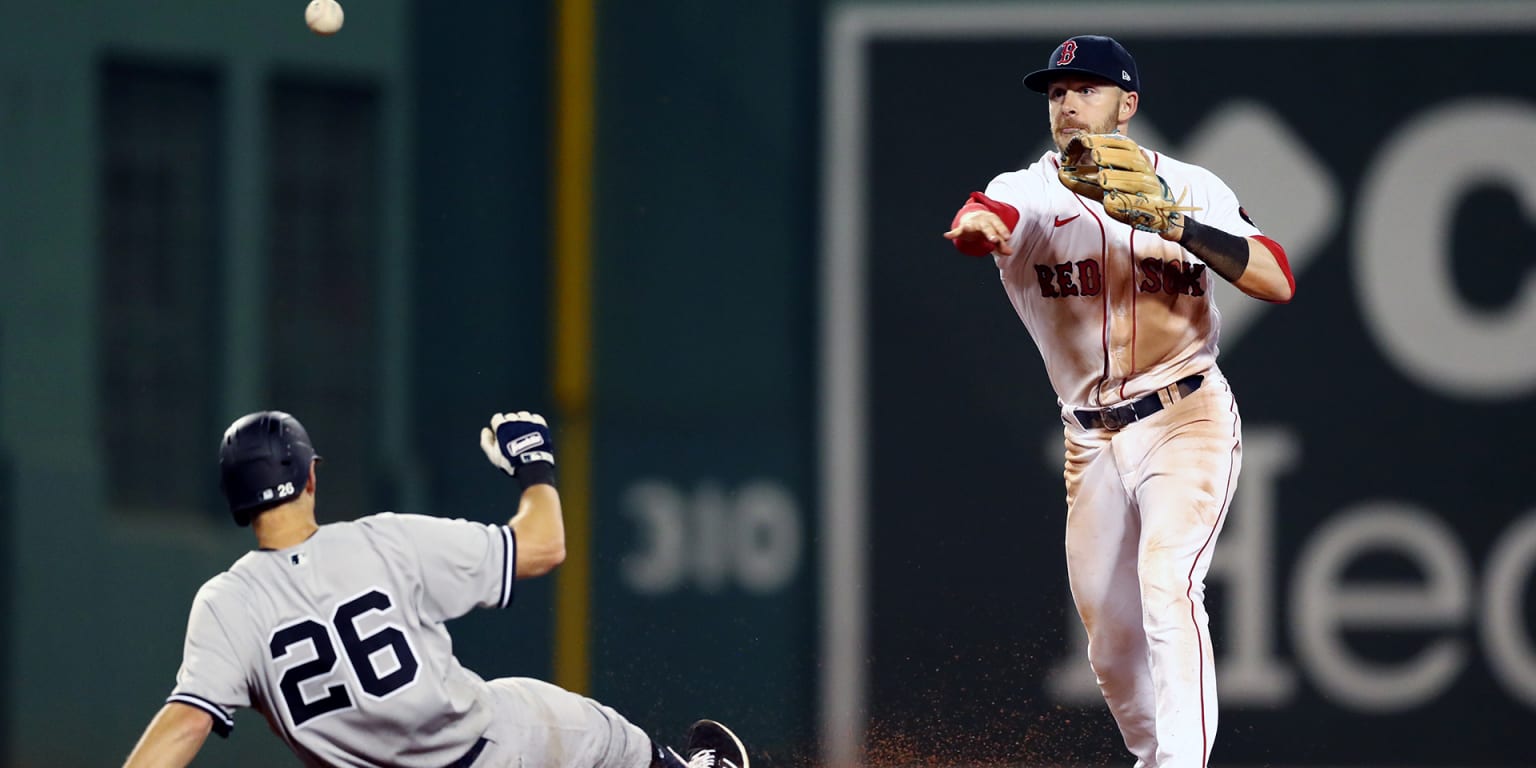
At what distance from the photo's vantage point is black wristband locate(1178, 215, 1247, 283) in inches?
179

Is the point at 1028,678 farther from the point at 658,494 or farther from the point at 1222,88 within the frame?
the point at 1222,88

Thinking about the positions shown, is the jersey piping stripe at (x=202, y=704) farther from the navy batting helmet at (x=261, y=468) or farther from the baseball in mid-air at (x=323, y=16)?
the baseball in mid-air at (x=323, y=16)

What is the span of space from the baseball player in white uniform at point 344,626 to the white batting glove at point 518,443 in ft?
0.06

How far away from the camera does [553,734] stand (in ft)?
14.7

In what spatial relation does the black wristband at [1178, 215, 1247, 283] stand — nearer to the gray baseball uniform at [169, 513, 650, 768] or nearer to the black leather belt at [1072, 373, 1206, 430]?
the black leather belt at [1072, 373, 1206, 430]

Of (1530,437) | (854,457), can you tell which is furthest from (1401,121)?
(854,457)

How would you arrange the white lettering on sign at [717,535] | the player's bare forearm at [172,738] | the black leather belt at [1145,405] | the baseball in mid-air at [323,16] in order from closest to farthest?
the player's bare forearm at [172,738]
the black leather belt at [1145,405]
the baseball in mid-air at [323,16]
the white lettering on sign at [717,535]

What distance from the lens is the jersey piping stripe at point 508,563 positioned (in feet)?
14.1

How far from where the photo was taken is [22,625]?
27.8ft

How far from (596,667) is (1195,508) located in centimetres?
453

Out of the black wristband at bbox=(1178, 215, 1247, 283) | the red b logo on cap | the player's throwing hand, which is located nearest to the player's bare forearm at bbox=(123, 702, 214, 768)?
the player's throwing hand

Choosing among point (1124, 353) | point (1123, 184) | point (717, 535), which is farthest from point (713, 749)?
point (717, 535)

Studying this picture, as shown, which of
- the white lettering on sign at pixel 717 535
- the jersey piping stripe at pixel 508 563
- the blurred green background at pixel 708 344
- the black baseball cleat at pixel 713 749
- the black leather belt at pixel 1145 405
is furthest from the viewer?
the white lettering on sign at pixel 717 535

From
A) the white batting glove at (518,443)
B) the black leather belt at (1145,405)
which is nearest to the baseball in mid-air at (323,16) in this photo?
the white batting glove at (518,443)
